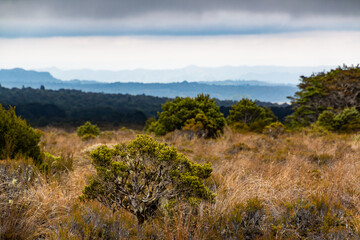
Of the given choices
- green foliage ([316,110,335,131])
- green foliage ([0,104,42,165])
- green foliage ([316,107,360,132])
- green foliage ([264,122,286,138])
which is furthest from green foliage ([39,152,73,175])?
green foliage ([316,110,335,131])

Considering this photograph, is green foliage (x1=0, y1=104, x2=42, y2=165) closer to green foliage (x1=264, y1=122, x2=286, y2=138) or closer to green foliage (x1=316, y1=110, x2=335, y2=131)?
green foliage (x1=264, y1=122, x2=286, y2=138)

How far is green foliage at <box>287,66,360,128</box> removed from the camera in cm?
3666

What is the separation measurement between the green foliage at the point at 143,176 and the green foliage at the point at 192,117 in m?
10.8

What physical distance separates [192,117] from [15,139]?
35.0ft

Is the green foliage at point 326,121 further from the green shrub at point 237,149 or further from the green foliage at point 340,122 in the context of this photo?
the green shrub at point 237,149

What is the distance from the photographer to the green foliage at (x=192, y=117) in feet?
49.4

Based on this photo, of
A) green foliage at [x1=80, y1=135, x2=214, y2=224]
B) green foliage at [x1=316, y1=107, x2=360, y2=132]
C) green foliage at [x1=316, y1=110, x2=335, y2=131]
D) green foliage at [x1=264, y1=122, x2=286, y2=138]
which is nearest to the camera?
green foliage at [x1=80, y1=135, x2=214, y2=224]

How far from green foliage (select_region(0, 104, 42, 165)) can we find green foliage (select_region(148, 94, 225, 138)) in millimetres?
8914

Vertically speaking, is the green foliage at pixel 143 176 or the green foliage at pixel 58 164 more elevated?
the green foliage at pixel 143 176

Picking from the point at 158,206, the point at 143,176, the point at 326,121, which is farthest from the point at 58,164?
the point at 326,121

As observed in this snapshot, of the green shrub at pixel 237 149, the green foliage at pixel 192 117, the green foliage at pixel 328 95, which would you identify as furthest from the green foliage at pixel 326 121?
the green shrub at pixel 237 149

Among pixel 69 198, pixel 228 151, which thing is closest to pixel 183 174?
pixel 69 198

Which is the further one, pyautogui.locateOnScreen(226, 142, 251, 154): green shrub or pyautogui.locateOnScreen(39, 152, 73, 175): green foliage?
pyautogui.locateOnScreen(226, 142, 251, 154): green shrub

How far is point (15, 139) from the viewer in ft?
19.6
